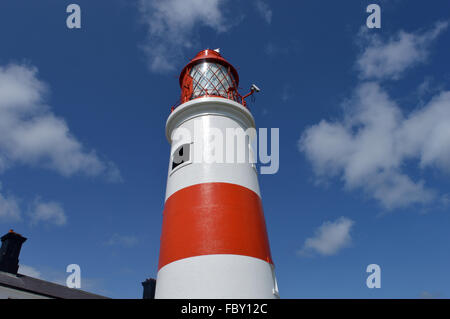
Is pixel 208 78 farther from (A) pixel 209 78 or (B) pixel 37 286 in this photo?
(B) pixel 37 286

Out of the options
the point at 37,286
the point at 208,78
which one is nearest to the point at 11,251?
the point at 37,286

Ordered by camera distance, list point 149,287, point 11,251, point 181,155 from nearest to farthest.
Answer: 1. point 181,155
2. point 11,251
3. point 149,287

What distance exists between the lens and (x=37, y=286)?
1681cm

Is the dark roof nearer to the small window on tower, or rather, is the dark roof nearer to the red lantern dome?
the small window on tower

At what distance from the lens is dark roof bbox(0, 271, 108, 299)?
14994mm

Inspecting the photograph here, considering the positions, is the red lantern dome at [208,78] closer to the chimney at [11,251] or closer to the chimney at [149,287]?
the chimney at [11,251]

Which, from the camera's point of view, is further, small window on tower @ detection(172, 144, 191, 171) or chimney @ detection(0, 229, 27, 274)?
chimney @ detection(0, 229, 27, 274)

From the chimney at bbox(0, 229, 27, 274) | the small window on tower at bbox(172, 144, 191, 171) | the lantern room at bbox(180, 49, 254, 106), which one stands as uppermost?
the lantern room at bbox(180, 49, 254, 106)

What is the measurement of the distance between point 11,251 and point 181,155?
43.7 ft

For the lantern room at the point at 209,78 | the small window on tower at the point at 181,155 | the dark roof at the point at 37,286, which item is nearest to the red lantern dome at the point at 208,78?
the lantern room at the point at 209,78

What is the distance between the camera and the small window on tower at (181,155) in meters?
8.91

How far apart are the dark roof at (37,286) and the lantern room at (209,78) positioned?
39.7 feet

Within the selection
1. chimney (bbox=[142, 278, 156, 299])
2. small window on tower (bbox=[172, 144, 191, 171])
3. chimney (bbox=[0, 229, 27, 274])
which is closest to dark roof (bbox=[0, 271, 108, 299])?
chimney (bbox=[0, 229, 27, 274])

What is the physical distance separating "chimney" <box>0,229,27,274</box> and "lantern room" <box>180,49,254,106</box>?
516 inches
